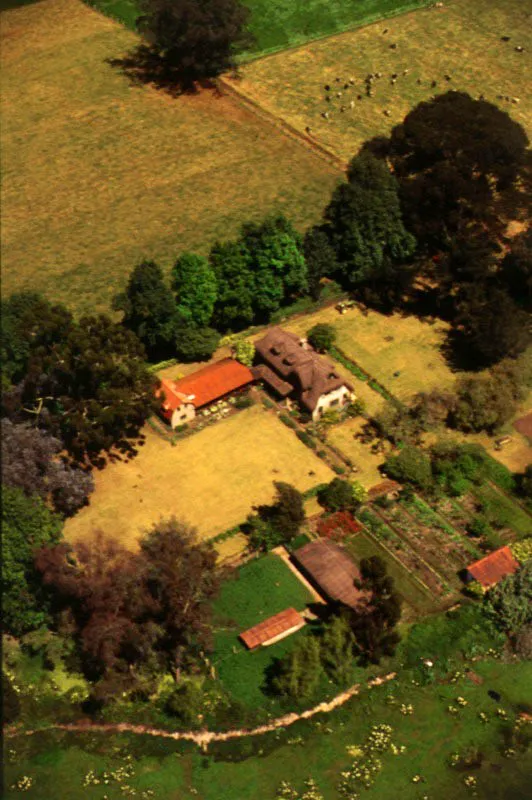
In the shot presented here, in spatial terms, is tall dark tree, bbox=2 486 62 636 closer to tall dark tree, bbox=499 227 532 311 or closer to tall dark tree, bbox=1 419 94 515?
tall dark tree, bbox=1 419 94 515

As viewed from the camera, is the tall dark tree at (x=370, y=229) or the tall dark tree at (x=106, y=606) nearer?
the tall dark tree at (x=106, y=606)

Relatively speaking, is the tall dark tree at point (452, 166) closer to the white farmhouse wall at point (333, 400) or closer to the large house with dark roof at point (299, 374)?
the large house with dark roof at point (299, 374)

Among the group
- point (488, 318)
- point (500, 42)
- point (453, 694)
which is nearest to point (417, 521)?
point (453, 694)

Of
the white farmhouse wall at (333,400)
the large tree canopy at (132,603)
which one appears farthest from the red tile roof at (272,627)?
the white farmhouse wall at (333,400)

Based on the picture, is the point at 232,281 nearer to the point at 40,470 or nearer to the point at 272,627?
the point at 40,470

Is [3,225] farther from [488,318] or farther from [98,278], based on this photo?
[488,318]
